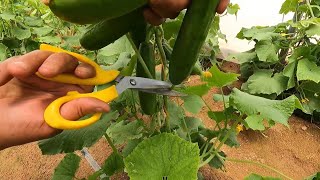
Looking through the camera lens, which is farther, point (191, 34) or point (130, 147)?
point (130, 147)

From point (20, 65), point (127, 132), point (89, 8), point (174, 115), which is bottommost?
point (127, 132)

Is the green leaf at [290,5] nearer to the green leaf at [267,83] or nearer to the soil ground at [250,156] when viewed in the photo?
the green leaf at [267,83]

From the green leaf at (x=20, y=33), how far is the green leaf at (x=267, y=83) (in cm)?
136

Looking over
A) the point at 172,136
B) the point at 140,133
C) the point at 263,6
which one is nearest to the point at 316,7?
the point at 263,6

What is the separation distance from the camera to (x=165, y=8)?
57 centimetres

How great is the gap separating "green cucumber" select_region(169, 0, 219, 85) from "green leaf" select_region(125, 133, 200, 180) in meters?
0.24

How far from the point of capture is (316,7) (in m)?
2.11

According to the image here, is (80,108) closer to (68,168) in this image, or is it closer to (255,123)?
(68,168)

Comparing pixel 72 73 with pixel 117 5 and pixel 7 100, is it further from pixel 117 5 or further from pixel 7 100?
pixel 117 5

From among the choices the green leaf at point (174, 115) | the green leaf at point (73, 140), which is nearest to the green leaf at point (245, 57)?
the green leaf at point (174, 115)

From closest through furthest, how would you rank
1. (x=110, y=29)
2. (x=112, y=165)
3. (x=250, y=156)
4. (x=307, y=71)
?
(x=110, y=29)
(x=112, y=165)
(x=250, y=156)
(x=307, y=71)

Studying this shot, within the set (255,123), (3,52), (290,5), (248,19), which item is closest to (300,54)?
(290,5)

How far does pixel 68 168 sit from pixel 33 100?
0.53m

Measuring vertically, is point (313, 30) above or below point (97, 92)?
below
